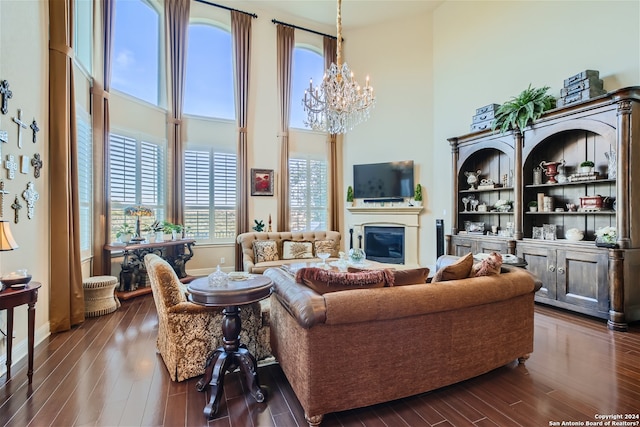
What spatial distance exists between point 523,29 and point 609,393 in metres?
5.46

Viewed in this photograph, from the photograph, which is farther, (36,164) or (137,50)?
(137,50)

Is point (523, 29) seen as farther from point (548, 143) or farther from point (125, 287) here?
point (125, 287)

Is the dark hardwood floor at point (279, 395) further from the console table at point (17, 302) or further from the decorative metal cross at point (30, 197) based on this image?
the decorative metal cross at point (30, 197)

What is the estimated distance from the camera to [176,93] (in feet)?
19.5

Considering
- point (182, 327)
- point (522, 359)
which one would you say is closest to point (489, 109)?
point (522, 359)

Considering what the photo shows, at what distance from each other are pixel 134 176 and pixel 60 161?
6.94 ft

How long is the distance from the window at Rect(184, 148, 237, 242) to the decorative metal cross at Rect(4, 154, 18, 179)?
346 centimetres

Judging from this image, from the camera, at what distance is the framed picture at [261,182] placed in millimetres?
6719

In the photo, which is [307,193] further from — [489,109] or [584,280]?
[584,280]

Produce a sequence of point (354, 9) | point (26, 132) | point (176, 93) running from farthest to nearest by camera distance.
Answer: point (354, 9) → point (176, 93) → point (26, 132)

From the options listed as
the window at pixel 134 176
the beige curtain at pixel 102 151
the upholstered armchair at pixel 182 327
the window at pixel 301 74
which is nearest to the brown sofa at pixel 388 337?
the upholstered armchair at pixel 182 327

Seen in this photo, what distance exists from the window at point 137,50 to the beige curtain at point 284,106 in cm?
250

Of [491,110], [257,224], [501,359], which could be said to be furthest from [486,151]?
[257,224]

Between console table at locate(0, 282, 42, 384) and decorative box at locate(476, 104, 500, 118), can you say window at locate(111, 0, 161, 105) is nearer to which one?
console table at locate(0, 282, 42, 384)
